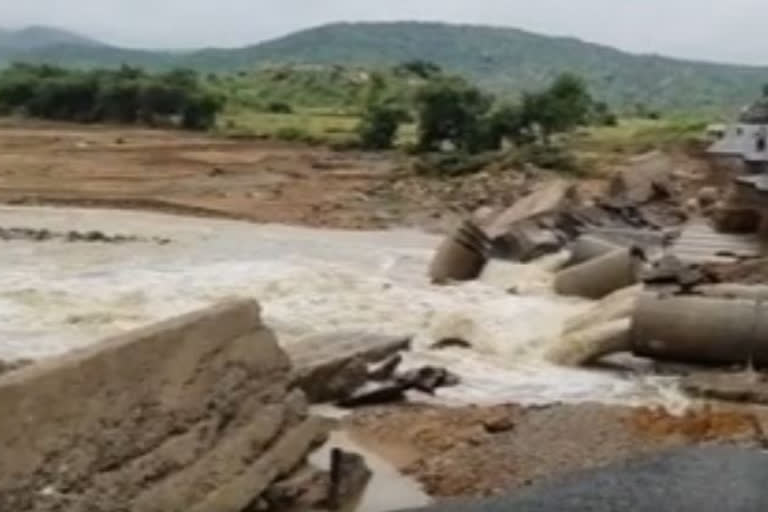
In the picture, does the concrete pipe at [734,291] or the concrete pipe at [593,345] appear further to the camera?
the concrete pipe at [734,291]

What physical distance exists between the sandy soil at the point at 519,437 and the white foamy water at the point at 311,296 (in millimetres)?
1242

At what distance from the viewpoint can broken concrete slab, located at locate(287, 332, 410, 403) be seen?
20453mm

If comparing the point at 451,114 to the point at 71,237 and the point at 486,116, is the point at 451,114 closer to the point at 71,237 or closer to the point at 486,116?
the point at 486,116

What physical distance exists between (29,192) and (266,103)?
3809 cm

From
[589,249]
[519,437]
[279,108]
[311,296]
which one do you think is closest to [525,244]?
[589,249]

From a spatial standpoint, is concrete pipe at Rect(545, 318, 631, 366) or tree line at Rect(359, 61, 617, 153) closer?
concrete pipe at Rect(545, 318, 631, 366)

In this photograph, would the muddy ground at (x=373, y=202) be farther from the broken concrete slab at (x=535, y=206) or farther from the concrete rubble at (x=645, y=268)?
the broken concrete slab at (x=535, y=206)

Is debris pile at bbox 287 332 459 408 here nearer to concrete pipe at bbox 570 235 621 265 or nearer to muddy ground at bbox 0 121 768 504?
muddy ground at bbox 0 121 768 504

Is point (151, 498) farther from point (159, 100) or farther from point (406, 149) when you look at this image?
point (159, 100)

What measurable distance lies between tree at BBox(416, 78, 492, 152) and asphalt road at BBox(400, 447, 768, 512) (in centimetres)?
3968

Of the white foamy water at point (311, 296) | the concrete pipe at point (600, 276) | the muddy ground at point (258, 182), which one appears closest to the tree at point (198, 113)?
the muddy ground at point (258, 182)

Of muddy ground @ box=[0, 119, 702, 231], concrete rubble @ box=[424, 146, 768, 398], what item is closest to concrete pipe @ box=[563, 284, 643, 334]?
concrete rubble @ box=[424, 146, 768, 398]

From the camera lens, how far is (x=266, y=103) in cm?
8550

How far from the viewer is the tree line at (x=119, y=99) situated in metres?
71.4
